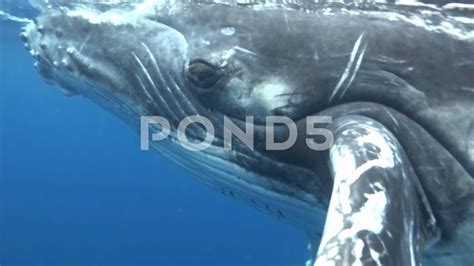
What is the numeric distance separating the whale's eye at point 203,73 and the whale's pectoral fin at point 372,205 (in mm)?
1191

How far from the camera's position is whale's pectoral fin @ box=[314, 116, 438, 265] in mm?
3498

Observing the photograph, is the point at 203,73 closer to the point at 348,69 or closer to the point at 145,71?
the point at 145,71

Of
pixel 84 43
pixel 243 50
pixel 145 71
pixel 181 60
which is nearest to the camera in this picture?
pixel 243 50

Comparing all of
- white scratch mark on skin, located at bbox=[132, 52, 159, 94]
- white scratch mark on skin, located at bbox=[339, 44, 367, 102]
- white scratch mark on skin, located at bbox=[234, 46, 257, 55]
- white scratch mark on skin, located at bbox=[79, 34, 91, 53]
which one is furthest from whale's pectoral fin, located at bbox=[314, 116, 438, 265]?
white scratch mark on skin, located at bbox=[79, 34, 91, 53]

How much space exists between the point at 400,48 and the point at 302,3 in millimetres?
941

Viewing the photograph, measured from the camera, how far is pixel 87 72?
6.22 m

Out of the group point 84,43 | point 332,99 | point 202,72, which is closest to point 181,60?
point 202,72

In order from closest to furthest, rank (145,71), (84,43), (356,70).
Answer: (356,70), (145,71), (84,43)

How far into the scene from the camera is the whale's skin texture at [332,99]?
407 centimetres

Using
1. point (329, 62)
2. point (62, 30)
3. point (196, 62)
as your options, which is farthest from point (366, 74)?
point (62, 30)

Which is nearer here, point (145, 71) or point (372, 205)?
point (372, 205)

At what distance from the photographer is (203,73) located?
5188 mm

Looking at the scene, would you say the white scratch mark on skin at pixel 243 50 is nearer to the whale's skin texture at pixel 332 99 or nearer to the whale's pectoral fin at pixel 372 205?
the whale's skin texture at pixel 332 99

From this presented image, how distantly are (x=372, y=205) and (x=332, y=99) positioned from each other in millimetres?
1379
